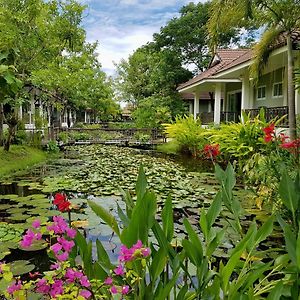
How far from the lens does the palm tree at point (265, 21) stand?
9508 millimetres

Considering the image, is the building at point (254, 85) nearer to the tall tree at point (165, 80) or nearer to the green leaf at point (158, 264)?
the tall tree at point (165, 80)

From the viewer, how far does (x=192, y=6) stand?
2942cm

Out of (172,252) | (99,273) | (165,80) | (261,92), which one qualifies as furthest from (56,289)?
(165,80)

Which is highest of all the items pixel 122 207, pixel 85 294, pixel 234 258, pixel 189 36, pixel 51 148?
pixel 189 36

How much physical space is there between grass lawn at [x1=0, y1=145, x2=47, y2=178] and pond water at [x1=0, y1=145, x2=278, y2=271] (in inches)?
19.1

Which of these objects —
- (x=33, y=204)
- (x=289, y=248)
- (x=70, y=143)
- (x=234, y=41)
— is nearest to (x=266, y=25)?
(x=33, y=204)

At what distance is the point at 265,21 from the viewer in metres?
10.5

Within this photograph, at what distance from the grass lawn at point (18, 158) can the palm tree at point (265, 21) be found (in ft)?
22.3

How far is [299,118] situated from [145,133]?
14704 mm

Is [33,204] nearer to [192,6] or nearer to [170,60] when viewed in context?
[170,60]

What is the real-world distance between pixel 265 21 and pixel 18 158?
8618 millimetres

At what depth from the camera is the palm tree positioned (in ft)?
31.2

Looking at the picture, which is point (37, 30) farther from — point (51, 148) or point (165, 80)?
point (165, 80)

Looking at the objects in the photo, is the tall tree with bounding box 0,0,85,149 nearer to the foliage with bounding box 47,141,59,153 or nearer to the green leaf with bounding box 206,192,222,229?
the foliage with bounding box 47,141,59,153
